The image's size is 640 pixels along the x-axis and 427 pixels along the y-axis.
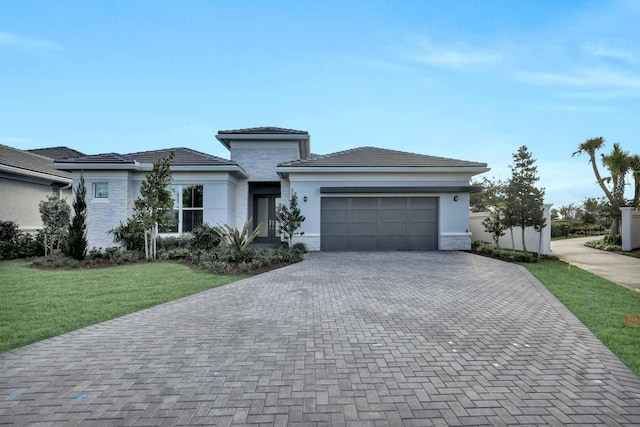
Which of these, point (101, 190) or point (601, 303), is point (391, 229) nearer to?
point (601, 303)

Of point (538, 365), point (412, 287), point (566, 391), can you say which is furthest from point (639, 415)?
point (412, 287)

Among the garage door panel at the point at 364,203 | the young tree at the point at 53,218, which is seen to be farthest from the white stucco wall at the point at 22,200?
the garage door panel at the point at 364,203

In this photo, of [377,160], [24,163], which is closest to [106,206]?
[24,163]

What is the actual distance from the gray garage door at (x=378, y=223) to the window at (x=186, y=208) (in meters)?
5.80

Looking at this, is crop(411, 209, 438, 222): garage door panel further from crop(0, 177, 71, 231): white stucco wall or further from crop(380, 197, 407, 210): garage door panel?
crop(0, 177, 71, 231): white stucco wall

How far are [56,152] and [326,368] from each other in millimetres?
28122

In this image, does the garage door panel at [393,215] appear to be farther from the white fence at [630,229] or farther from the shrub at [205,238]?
the white fence at [630,229]

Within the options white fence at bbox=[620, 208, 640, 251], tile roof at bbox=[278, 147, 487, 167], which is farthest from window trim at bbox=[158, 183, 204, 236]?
white fence at bbox=[620, 208, 640, 251]

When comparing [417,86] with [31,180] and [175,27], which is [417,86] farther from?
[31,180]

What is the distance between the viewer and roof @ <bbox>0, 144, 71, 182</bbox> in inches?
551

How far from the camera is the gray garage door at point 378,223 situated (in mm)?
14234

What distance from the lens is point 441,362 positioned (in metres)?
3.56

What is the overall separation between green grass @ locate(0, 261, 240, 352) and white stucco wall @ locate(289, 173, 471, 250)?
6249 millimetres

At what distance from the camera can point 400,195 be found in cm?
1427
